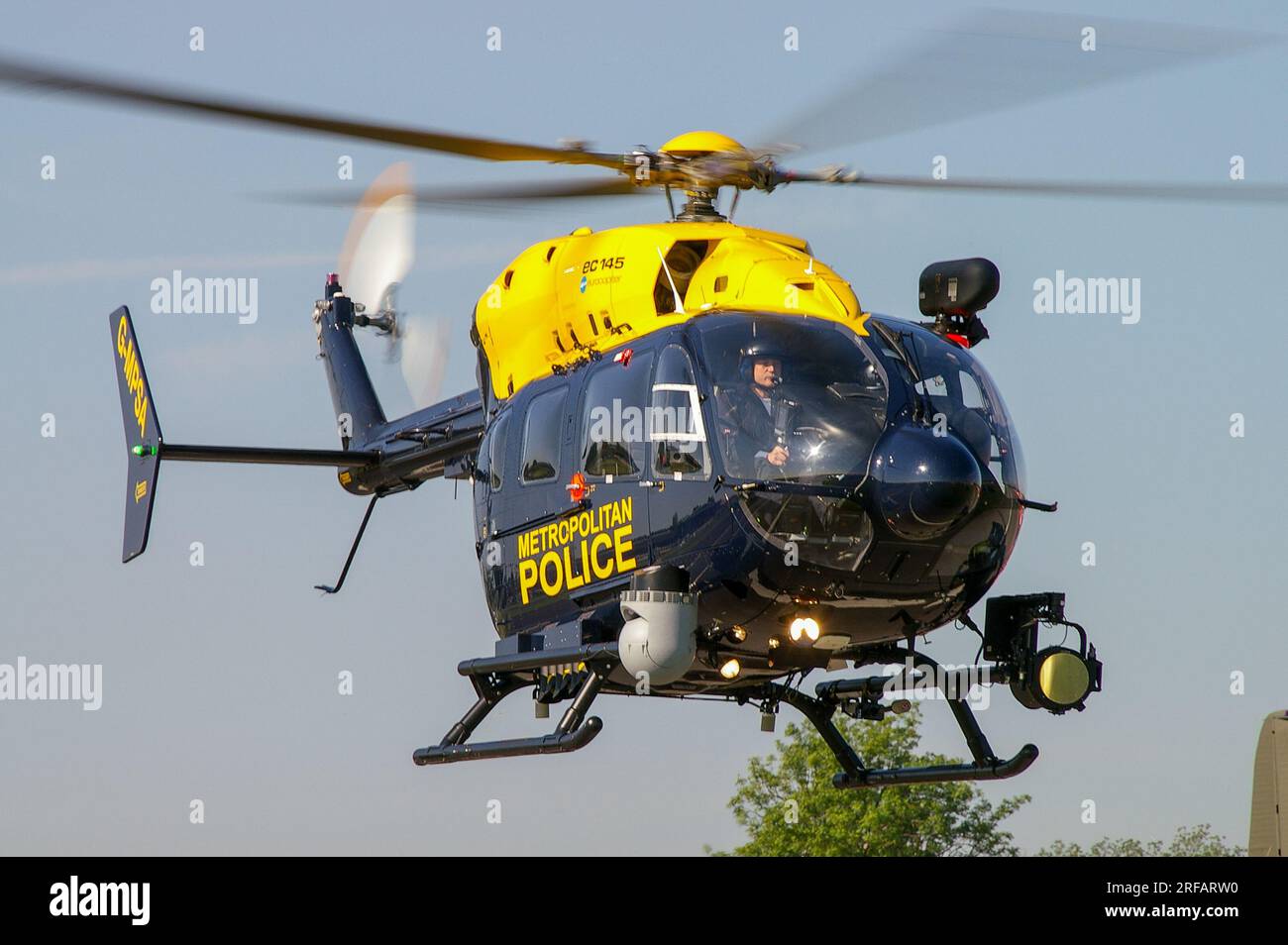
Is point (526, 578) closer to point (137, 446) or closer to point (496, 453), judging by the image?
point (496, 453)

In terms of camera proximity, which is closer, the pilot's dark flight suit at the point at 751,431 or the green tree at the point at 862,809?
the pilot's dark flight suit at the point at 751,431

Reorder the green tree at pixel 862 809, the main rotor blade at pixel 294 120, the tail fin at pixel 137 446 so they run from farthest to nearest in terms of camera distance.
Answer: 1. the green tree at pixel 862 809
2. the tail fin at pixel 137 446
3. the main rotor blade at pixel 294 120

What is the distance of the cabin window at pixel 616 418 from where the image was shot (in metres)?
15.3

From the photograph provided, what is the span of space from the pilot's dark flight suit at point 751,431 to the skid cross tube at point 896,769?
7.46ft

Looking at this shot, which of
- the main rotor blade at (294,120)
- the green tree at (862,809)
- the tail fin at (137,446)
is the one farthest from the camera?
the green tree at (862,809)

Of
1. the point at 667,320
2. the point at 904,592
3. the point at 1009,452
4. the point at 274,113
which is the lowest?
the point at 904,592

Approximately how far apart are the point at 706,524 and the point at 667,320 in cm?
164

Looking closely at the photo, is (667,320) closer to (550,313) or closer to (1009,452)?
(550,313)

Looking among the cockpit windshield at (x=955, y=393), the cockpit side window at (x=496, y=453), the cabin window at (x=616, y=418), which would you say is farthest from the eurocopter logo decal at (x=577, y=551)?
the cockpit windshield at (x=955, y=393)

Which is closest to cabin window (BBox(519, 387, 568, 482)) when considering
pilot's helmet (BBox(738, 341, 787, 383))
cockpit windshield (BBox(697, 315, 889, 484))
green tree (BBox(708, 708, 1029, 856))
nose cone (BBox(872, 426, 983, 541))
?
cockpit windshield (BBox(697, 315, 889, 484))

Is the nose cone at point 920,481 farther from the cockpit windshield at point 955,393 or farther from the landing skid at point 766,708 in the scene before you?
the landing skid at point 766,708

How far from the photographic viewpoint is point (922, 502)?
1435 centimetres

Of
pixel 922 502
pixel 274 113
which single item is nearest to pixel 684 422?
pixel 922 502

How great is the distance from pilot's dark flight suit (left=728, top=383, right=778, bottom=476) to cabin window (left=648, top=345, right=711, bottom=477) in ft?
0.80
